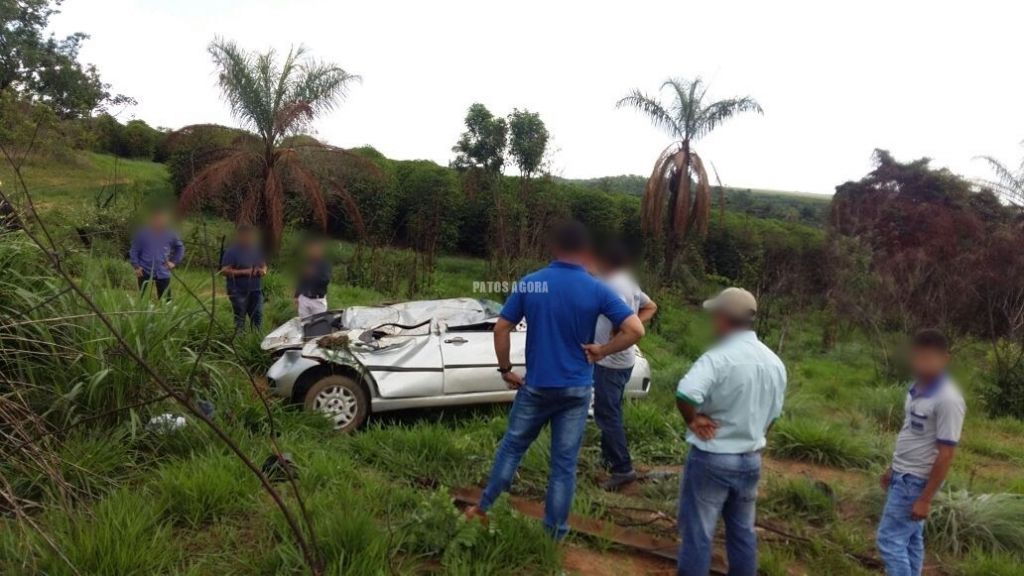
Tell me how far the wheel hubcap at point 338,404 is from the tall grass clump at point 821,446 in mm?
3655

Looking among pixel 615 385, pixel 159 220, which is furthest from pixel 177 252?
pixel 615 385

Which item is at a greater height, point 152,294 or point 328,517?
point 152,294

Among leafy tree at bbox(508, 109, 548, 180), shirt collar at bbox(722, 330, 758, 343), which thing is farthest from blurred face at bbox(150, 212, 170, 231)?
leafy tree at bbox(508, 109, 548, 180)

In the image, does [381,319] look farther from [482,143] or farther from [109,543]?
[482,143]

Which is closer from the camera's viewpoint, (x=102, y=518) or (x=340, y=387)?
(x=102, y=518)

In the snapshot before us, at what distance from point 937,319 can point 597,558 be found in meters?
9.79

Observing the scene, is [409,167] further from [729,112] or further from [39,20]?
[39,20]

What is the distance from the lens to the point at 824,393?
349 inches

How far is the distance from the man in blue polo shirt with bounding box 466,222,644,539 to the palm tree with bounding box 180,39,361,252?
6.47 m

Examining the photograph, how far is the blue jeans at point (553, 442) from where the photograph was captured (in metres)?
3.28

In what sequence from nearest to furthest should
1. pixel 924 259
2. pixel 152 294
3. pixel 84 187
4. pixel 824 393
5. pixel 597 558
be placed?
pixel 597 558
pixel 152 294
pixel 84 187
pixel 824 393
pixel 924 259

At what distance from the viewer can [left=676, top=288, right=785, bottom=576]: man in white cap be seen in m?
2.63

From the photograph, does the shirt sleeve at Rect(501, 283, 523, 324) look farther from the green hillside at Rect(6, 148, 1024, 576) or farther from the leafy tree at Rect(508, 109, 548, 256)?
the leafy tree at Rect(508, 109, 548, 256)

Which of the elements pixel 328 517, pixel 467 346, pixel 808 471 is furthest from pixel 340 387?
pixel 808 471
